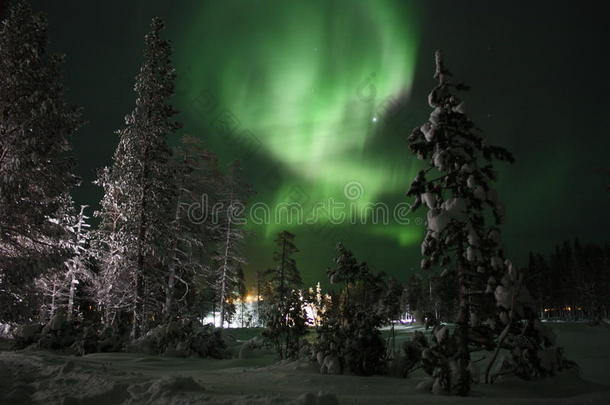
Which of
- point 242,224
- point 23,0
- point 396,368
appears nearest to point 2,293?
point 23,0

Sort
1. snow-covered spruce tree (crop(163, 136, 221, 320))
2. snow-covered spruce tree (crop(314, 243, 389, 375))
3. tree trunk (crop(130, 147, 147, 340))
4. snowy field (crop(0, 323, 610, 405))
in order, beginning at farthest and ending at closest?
snow-covered spruce tree (crop(163, 136, 221, 320)) < tree trunk (crop(130, 147, 147, 340)) < snow-covered spruce tree (crop(314, 243, 389, 375)) < snowy field (crop(0, 323, 610, 405))

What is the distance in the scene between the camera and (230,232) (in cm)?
3669

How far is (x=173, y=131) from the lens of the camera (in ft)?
81.3

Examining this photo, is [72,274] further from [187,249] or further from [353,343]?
[353,343]

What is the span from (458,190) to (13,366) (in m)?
11.4

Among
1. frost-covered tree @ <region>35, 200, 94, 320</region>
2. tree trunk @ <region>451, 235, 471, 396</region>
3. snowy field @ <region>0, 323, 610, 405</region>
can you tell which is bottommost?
snowy field @ <region>0, 323, 610, 405</region>

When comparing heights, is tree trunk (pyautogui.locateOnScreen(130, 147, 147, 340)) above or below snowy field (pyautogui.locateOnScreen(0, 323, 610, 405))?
above

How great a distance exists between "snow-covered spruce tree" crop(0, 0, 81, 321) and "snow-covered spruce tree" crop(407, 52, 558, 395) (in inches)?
560

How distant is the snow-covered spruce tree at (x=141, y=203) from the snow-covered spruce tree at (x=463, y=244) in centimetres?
1710

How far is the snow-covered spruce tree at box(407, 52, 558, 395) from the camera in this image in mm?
7598

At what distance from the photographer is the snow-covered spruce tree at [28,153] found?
15.6 meters

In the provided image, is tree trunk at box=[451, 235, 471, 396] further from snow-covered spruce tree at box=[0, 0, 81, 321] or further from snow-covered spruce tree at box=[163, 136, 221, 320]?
snow-covered spruce tree at box=[163, 136, 221, 320]

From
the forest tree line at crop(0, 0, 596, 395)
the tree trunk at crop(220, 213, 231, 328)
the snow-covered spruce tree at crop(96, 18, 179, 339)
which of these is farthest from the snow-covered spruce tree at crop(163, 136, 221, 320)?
the tree trunk at crop(220, 213, 231, 328)

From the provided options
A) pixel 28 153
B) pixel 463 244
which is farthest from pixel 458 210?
pixel 28 153
